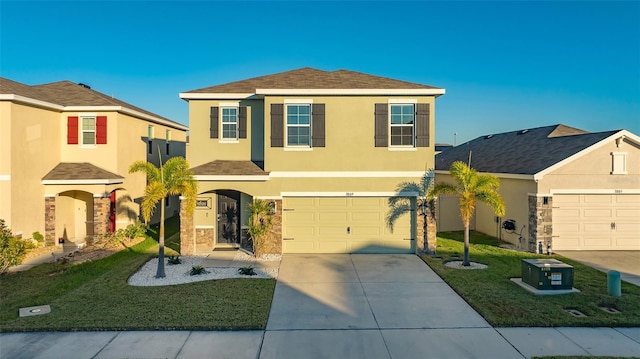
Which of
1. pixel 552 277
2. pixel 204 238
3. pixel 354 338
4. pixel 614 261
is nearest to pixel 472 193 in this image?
pixel 552 277

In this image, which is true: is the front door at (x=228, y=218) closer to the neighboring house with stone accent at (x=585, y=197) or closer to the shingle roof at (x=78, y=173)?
the shingle roof at (x=78, y=173)

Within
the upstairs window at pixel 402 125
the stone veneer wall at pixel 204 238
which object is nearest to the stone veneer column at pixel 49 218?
the stone veneer wall at pixel 204 238

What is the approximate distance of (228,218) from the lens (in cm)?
1459

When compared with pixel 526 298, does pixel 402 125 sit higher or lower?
higher

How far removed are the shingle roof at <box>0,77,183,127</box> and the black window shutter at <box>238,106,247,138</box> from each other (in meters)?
5.86

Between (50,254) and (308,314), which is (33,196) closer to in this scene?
(50,254)

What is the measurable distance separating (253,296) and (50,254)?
379 inches

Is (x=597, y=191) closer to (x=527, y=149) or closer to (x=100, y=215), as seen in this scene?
(x=527, y=149)

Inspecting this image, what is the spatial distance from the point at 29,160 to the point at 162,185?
7293 mm

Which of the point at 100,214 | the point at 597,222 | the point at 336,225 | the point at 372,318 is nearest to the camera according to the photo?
the point at 372,318

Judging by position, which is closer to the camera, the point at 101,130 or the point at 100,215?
the point at 100,215

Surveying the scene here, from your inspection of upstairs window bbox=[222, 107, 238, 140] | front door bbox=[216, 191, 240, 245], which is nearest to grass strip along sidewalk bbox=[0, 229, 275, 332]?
front door bbox=[216, 191, 240, 245]

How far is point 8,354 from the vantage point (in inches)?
244

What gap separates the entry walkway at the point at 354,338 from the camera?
635cm
